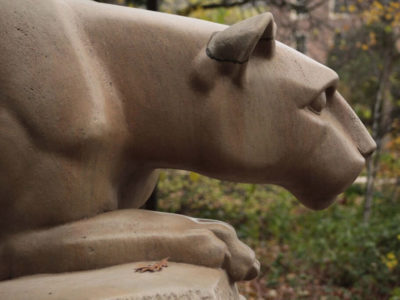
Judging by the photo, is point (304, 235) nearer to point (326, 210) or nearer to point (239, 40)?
point (326, 210)

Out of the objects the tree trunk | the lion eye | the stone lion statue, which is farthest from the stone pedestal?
the tree trunk

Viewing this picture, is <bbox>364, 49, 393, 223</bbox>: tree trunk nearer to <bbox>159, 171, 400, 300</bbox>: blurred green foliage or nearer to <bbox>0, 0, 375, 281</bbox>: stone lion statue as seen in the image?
<bbox>159, 171, 400, 300</bbox>: blurred green foliage

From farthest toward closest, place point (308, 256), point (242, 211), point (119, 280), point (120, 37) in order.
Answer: point (242, 211) → point (308, 256) → point (120, 37) → point (119, 280)

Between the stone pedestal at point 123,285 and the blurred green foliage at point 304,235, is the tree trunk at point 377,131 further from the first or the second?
the stone pedestal at point 123,285

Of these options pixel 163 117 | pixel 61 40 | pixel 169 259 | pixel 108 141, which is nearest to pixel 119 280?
pixel 169 259

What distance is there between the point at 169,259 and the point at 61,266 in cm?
37

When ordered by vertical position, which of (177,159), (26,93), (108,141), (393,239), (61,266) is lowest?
(393,239)

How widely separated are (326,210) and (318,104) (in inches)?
235

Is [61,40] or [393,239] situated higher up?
[61,40]

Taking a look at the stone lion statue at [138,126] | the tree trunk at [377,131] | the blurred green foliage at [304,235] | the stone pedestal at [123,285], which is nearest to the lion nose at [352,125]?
the stone lion statue at [138,126]

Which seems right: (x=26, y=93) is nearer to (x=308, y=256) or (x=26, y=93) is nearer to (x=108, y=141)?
(x=108, y=141)

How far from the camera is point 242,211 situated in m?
7.20

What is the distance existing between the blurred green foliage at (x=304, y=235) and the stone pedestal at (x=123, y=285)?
1.99m

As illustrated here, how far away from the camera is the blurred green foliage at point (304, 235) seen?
4781mm
